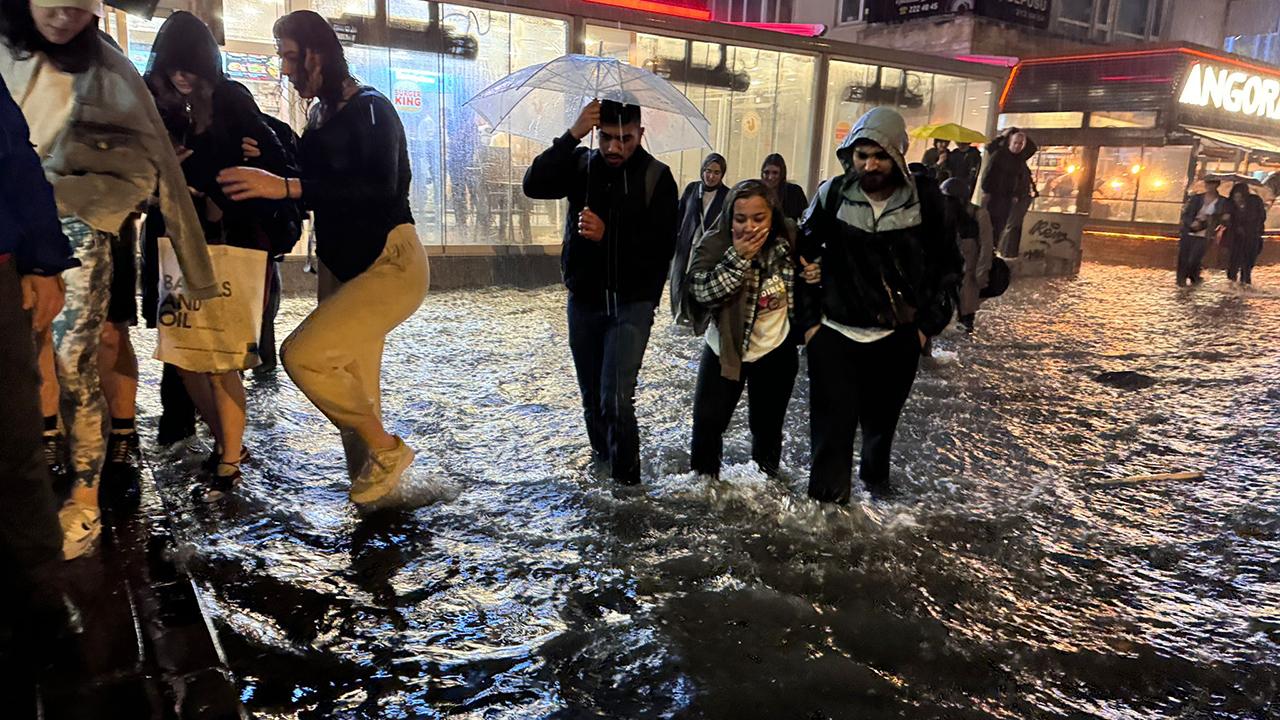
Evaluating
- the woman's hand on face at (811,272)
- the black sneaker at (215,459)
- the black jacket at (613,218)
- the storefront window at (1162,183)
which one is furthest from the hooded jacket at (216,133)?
the storefront window at (1162,183)

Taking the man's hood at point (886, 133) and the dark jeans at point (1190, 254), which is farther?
the dark jeans at point (1190, 254)

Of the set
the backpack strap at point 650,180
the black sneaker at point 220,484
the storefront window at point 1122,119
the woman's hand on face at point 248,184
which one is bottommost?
the black sneaker at point 220,484

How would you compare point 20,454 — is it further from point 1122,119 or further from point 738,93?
point 1122,119

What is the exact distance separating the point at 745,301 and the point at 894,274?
73 cm

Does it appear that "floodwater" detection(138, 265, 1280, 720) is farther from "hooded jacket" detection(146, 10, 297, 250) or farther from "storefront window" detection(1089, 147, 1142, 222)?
"storefront window" detection(1089, 147, 1142, 222)

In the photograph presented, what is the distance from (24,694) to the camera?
2377 millimetres

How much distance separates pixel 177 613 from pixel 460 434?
270 centimetres

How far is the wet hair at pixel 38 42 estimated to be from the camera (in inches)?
116

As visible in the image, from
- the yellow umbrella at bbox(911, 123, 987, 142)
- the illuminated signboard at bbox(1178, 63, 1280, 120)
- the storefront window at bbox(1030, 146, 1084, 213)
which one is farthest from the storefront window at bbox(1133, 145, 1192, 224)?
the yellow umbrella at bbox(911, 123, 987, 142)

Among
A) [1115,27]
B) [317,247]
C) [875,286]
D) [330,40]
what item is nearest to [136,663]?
[317,247]

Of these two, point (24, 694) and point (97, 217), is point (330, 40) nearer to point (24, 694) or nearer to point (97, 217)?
point (97, 217)

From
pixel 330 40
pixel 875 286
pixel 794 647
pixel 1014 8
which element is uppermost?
pixel 1014 8

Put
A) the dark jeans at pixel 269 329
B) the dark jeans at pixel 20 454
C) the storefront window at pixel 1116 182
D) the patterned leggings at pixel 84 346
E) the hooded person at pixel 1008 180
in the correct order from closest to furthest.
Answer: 1. the dark jeans at pixel 20 454
2. the patterned leggings at pixel 84 346
3. the dark jeans at pixel 269 329
4. the hooded person at pixel 1008 180
5. the storefront window at pixel 1116 182

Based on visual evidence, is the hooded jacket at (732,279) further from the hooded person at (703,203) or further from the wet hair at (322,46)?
the hooded person at (703,203)
